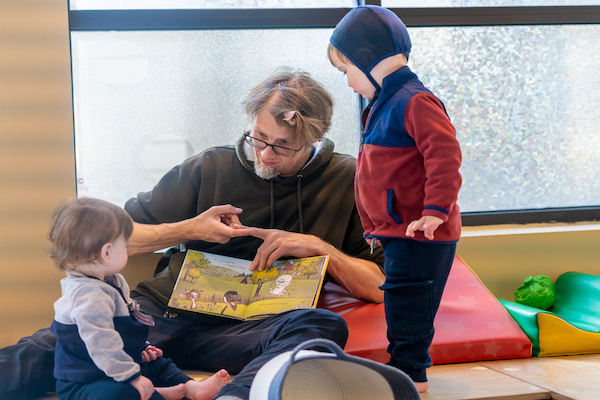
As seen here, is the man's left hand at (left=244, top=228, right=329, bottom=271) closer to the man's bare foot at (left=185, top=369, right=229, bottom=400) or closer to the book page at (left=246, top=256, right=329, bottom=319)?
the book page at (left=246, top=256, right=329, bottom=319)

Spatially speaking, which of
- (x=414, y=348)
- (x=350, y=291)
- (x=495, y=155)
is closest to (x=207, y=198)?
(x=350, y=291)

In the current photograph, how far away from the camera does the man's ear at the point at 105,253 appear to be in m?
1.02

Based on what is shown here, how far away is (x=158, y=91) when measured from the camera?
1.99m

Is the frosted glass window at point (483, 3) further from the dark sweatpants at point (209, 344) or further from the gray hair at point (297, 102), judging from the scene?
the dark sweatpants at point (209, 344)

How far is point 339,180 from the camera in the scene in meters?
1.68

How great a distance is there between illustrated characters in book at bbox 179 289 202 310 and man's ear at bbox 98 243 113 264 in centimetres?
42

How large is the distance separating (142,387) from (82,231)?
35cm

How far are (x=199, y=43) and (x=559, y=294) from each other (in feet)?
6.05

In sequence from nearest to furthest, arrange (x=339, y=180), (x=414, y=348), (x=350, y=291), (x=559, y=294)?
(x=414, y=348), (x=350, y=291), (x=339, y=180), (x=559, y=294)

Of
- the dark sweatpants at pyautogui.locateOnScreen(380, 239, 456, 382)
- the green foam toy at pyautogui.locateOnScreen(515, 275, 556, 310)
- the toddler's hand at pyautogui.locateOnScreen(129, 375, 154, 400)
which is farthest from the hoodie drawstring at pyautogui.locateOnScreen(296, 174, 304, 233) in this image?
the green foam toy at pyautogui.locateOnScreen(515, 275, 556, 310)

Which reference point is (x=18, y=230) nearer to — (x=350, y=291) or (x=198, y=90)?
(x=198, y=90)

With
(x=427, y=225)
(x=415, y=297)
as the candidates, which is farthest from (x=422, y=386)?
(x=427, y=225)

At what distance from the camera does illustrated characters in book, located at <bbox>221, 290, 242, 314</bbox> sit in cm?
143

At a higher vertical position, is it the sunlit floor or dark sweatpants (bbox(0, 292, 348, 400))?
dark sweatpants (bbox(0, 292, 348, 400))
